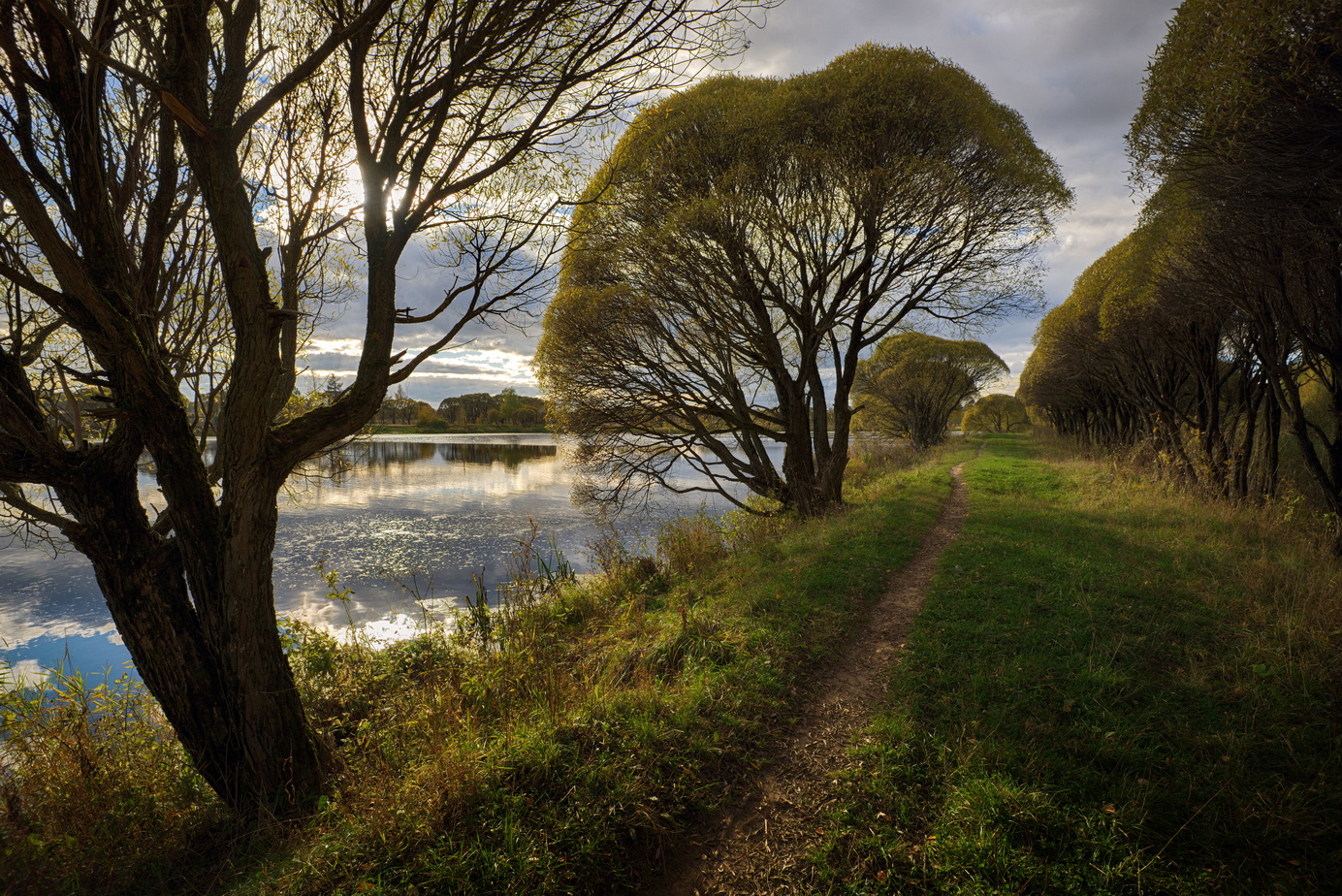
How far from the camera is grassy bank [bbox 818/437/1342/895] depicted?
241 centimetres

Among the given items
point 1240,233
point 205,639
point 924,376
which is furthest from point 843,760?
point 924,376

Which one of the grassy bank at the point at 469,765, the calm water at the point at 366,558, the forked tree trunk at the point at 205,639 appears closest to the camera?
the grassy bank at the point at 469,765

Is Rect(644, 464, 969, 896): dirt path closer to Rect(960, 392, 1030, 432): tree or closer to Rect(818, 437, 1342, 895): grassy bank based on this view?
Rect(818, 437, 1342, 895): grassy bank

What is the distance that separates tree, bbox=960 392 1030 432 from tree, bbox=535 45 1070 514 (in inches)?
2563

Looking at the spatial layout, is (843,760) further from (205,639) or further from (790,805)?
(205,639)

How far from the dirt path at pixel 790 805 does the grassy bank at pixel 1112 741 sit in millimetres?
171

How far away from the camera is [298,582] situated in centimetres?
1105

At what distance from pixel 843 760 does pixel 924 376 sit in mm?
35138

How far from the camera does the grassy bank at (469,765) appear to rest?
8.30ft

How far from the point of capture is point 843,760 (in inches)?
129

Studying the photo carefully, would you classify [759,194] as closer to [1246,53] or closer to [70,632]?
[1246,53]

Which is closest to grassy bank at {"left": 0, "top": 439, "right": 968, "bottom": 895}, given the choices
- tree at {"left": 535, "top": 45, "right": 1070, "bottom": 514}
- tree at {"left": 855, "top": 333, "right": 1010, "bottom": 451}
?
tree at {"left": 535, "top": 45, "right": 1070, "bottom": 514}

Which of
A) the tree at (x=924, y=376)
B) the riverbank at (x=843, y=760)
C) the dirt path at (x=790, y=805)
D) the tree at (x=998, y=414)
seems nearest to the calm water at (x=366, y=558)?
the riverbank at (x=843, y=760)

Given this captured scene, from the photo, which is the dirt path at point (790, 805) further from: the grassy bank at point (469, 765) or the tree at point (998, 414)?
the tree at point (998, 414)
